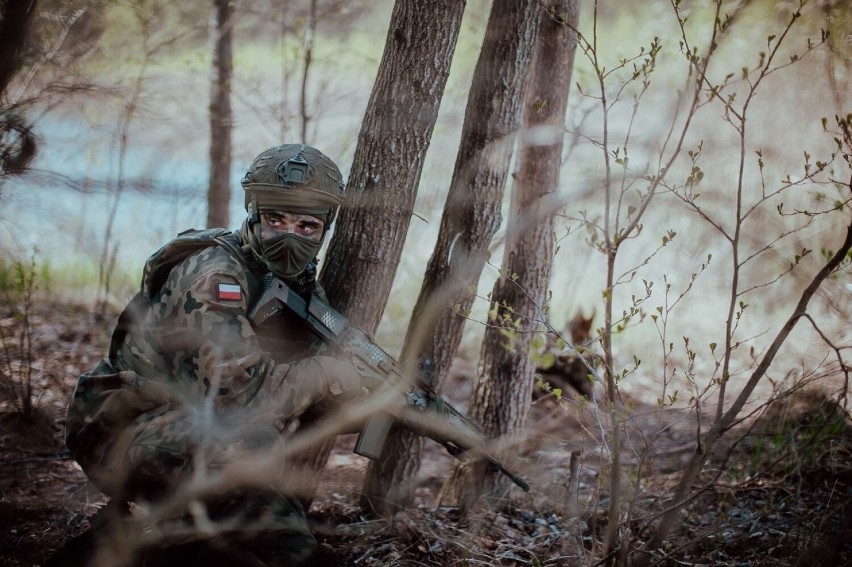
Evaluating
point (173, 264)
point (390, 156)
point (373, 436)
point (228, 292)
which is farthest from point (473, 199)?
point (173, 264)

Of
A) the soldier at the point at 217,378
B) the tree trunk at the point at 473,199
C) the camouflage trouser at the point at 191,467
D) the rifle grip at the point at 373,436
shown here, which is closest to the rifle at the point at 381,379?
the rifle grip at the point at 373,436

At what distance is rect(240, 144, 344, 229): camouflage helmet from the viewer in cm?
338

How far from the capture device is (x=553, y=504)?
4.34 meters

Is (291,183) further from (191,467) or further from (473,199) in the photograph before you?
(191,467)

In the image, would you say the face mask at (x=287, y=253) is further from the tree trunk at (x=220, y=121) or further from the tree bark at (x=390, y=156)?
the tree trunk at (x=220, y=121)

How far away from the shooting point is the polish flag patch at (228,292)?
318 cm

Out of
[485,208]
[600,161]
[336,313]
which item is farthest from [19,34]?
[600,161]

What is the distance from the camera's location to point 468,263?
13.7 feet

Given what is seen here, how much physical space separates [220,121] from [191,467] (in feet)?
14.9

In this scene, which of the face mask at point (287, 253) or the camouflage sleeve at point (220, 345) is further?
the face mask at point (287, 253)

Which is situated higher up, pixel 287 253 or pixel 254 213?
pixel 254 213

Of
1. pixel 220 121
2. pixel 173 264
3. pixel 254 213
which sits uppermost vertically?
pixel 220 121

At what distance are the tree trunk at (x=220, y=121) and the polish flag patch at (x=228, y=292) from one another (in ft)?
12.8

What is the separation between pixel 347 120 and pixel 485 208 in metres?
6.12
